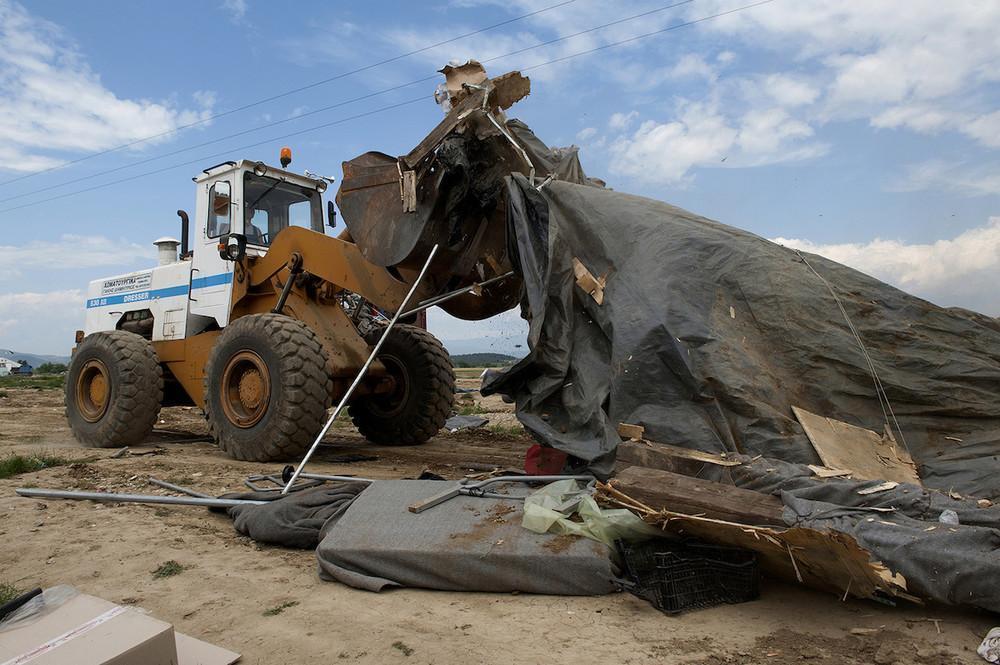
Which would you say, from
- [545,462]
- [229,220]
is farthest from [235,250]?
[545,462]

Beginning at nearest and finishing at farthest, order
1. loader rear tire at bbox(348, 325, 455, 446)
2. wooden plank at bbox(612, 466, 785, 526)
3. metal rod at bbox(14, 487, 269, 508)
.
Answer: wooden plank at bbox(612, 466, 785, 526)
metal rod at bbox(14, 487, 269, 508)
loader rear tire at bbox(348, 325, 455, 446)

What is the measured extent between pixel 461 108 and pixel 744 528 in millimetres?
3905

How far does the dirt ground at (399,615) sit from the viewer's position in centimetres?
258

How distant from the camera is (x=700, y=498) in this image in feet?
10.0

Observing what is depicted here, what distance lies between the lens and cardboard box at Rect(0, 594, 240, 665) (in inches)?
84.0

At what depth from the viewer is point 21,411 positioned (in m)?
13.1

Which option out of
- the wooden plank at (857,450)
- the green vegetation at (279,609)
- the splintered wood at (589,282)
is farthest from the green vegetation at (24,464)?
the wooden plank at (857,450)

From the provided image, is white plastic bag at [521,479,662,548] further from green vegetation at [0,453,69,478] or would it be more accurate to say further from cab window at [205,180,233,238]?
cab window at [205,180,233,238]

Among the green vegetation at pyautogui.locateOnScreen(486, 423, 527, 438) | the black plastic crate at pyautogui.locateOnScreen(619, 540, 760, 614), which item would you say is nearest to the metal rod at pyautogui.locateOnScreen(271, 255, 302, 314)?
the green vegetation at pyautogui.locateOnScreen(486, 423, 527, 438)

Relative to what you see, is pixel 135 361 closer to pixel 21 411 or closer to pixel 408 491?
pixel 408 491

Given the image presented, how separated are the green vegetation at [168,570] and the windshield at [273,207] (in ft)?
15.8

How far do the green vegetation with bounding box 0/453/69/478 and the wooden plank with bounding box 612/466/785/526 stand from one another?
5.27 metres

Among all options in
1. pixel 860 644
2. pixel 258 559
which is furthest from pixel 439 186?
pixel 860 644

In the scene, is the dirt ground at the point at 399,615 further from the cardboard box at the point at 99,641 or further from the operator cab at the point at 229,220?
the operator cab at the point at 229,220
